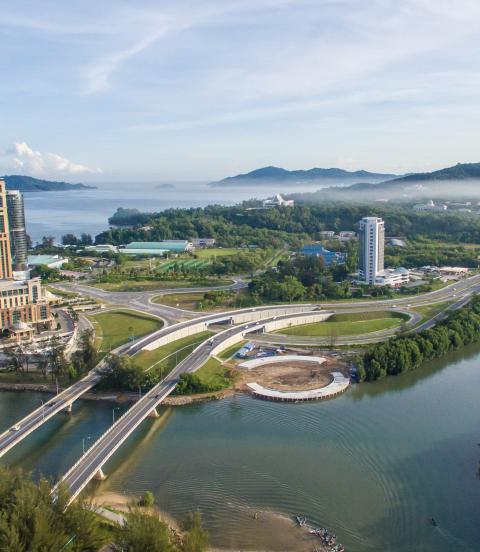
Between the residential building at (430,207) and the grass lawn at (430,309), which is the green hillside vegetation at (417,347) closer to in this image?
the grass lawn at (430,309)

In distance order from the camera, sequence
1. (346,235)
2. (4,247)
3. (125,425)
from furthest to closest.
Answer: (346,235)
(4,247)
(125,425)

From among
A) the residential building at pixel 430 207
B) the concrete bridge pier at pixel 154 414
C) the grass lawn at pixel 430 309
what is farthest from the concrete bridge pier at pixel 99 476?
the residential building at pixel 430 207

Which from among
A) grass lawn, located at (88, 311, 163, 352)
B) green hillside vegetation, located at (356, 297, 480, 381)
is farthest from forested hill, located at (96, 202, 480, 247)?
green hillside vegetation, located at (356, 297, 480, 381)

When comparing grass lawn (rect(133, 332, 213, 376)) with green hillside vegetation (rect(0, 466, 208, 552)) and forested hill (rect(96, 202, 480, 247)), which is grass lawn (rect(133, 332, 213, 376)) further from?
forested hill (rect(96, 202, 480, 247))

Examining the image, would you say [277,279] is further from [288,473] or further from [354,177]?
[354,177]

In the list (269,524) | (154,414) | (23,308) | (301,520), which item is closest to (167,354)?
(154,414)

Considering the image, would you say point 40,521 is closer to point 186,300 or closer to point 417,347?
point 417,347
